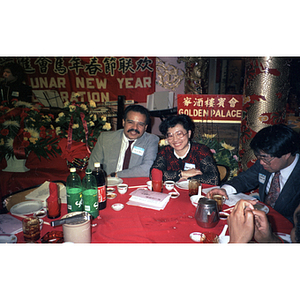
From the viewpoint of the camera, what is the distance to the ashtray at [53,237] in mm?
1128

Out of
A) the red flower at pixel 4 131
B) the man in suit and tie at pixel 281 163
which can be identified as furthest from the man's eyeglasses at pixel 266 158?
the red flower at pixel 4 131

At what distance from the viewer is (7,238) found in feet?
3.70

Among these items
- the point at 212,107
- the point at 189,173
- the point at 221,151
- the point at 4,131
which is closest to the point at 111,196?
the point at 189,173

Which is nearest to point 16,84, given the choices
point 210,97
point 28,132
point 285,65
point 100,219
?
point 28,132

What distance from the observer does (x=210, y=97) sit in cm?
358

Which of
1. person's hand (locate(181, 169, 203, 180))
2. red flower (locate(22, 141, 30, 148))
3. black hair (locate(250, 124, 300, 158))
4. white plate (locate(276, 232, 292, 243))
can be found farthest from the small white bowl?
red flower (locate(22, 141, 30, 148))

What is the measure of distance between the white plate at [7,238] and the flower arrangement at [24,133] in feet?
5.53

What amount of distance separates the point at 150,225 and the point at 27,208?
2.86 ft

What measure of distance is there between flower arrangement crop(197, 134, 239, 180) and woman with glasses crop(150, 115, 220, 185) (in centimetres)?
118

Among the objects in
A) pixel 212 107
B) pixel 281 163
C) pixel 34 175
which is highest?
pixel 212 107

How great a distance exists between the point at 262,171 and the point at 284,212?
1.33ft

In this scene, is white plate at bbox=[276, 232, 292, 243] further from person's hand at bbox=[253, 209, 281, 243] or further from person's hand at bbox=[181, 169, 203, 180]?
person's hand at bbox=[181, 169, 203, 180]

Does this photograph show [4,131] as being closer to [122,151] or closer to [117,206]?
[122,151]

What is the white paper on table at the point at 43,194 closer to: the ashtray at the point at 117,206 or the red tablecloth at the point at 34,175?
the ashtray at the point at 117,206
